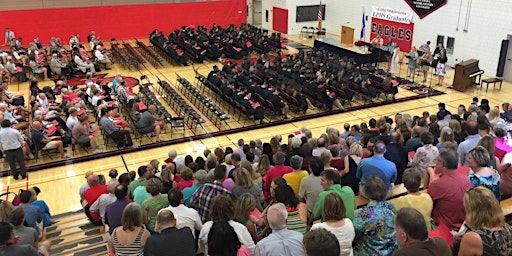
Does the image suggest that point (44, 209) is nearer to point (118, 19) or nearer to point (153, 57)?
point (153, 57)

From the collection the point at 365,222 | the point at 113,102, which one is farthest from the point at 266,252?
the point at 113,102

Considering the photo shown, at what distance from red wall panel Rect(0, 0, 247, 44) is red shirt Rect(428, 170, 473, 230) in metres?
30.7

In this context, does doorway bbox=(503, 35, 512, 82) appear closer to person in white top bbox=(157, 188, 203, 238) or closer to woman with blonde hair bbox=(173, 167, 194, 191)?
woman with blonde hair bbox=(173, 167, 194, 191)

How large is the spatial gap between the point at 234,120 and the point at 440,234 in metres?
11.4

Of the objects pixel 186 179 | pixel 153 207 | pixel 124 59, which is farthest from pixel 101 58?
pixel 153 207

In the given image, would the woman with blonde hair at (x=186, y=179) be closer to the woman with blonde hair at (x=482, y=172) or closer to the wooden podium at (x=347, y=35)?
the woman with blonde hair at (x=482, y=172)

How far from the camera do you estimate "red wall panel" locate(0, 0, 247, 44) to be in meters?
29.8

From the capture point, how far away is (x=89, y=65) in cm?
2158

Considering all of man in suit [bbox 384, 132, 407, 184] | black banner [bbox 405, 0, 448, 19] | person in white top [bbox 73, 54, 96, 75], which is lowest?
person in white top [bbox 73, 54, 96, 75]

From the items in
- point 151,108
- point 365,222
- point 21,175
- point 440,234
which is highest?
point 365,222

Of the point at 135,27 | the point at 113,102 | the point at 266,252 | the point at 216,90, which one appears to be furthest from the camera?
the point at 135,27

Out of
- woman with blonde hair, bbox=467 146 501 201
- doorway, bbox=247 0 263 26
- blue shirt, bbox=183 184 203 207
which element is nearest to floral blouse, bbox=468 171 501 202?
woman with blonde hair, bbox=467 146 501 201

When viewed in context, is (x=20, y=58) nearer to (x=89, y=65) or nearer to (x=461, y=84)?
(x=89, y=65)

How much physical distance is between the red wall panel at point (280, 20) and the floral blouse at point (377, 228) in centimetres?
2871
